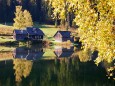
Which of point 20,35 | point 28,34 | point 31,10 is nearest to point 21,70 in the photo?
point 20,35

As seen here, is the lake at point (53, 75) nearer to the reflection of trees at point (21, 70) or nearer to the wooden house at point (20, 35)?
the reflection of trees at point (21, 70)

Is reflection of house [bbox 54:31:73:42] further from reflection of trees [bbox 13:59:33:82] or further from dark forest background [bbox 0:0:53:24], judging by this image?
reflection of trees [bbox 13:59:33:82]

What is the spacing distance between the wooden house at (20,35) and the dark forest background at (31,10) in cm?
3901

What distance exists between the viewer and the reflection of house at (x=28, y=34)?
450 ft

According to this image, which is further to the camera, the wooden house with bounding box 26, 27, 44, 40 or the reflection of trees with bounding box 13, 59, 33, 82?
the wooden house with bounding box 26, 27, 44, 40

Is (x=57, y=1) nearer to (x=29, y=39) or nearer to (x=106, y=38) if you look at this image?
(x=106, y=38)

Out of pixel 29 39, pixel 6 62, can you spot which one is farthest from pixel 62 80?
pixel 29 39

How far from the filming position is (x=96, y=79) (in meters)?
52.2

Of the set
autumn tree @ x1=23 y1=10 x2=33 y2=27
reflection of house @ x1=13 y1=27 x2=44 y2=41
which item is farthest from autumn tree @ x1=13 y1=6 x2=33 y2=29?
reflection of house @ x1=13 y1=27 x2=44 y2=41

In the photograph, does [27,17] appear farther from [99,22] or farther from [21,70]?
[99,22]

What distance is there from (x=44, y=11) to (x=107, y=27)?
574 ft

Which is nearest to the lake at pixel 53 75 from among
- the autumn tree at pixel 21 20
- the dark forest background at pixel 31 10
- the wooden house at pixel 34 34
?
the wooden house at pixel 34 34

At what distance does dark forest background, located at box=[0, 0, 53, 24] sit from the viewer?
6953 inches

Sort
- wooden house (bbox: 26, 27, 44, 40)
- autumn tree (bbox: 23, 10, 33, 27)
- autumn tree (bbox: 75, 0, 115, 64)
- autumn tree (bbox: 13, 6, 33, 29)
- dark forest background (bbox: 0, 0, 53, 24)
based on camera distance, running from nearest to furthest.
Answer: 1. autumn tree (bbox: 75, 0, 115, 64)
2. wooden house (bbox: 26, 27, 44, 40)
3. autumn tree (bbox: 13, 6, 33, 29)
4. autumn tree (bbox: 23, 10, 33, 27)
5. dark forest background (bbox: 0, 0, 53, 24)
